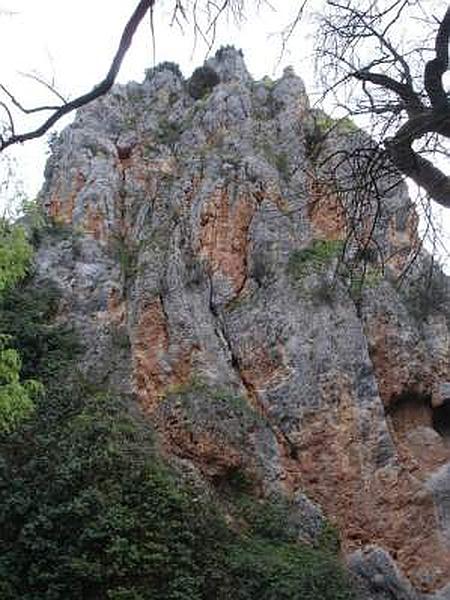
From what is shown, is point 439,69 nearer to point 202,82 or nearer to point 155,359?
point 155,359

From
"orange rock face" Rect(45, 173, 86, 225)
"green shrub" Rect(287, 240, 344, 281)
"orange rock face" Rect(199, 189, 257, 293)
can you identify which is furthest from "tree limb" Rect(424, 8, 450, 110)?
"orange rock face" Rect(45, 173, 86, 225)

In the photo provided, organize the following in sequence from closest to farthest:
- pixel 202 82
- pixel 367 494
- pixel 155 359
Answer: pixel 367 494, pixel 155 359, pixel 202 82

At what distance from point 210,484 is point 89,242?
722 cm

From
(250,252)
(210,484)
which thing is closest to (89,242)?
(250,252)

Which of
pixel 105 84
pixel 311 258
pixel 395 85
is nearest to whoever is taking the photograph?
pixel 105 84

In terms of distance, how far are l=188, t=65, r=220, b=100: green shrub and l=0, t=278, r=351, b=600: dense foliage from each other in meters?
12.4

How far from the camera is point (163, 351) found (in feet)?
48.3

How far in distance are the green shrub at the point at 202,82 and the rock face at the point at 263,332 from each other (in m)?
2.65

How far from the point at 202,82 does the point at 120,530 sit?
50.9 feet

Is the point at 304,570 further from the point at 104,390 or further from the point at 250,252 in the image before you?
the point at 250,252

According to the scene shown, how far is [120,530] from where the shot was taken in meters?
10.1

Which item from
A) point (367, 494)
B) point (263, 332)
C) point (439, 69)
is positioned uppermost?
point (263, 332)

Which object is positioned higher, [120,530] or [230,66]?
[230,66]

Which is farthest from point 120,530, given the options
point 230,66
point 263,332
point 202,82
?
point 230,66
